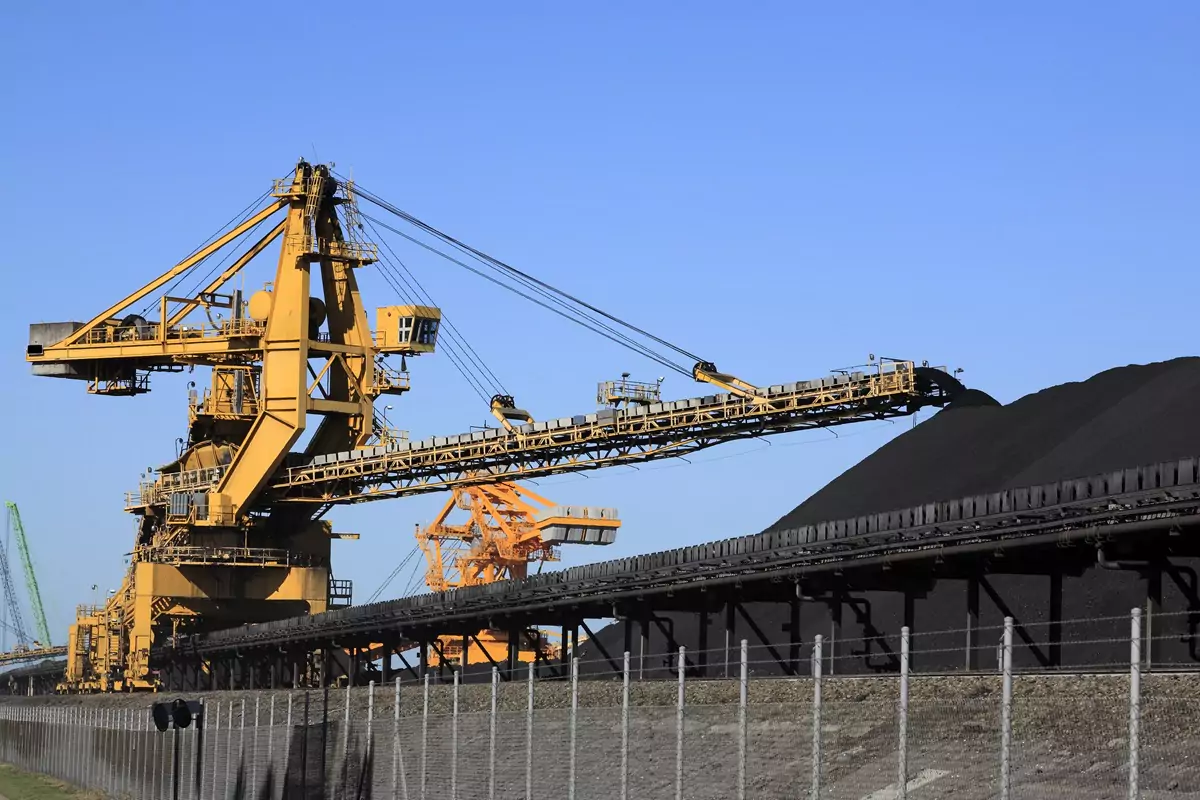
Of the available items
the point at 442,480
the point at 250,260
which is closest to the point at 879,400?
the point at 442,480

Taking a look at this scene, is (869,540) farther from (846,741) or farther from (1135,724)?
(1135,724)

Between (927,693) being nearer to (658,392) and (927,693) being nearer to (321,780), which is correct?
(321,780)

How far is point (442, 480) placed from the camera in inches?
2825

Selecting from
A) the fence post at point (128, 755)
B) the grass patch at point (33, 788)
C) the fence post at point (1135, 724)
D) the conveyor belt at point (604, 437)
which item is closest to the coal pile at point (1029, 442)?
the conveyor belt at point (604, 437)

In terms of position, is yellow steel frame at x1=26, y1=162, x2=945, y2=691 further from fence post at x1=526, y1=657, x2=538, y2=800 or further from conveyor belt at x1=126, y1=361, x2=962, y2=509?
fence post at x1=526, y1=657, x2=538, y2=800

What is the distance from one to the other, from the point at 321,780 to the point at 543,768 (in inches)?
266

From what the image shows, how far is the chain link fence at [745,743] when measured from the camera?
48.6 ft

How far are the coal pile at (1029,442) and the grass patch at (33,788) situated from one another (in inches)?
952

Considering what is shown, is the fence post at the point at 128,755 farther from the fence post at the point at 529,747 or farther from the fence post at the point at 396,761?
the fence post at the point at 529,747

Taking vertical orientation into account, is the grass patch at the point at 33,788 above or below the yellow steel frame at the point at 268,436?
below

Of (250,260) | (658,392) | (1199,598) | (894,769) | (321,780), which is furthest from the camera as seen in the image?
(250,260)

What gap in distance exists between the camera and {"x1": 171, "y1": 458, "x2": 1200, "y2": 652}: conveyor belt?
34.1 meters

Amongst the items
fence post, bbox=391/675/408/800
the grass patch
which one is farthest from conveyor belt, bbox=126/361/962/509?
fence post, bbox=391/675/408/800

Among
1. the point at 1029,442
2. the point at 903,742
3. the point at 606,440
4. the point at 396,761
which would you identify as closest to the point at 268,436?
the point at 606,440
